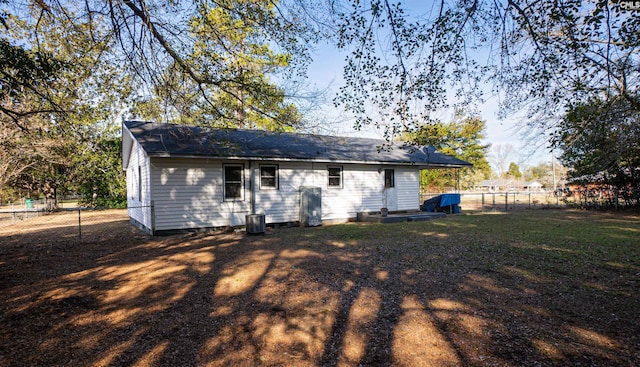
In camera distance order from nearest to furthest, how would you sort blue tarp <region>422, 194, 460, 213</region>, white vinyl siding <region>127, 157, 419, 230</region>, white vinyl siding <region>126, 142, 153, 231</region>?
1. white vinyl siding <region>127, 157, 419, 230</region>
2. white vinyl siding <region>126, 142, 153, 231</region>
3. blue tarp <region>422, 194, 460, 213</region>

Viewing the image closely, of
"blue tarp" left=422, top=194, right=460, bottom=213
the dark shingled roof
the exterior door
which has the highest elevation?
the dark shingled roof

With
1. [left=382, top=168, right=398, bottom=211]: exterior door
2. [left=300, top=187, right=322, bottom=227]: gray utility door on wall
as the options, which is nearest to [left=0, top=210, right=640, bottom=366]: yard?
[left=300, top=187, right=322, bottom=227]: gray utility door on wall

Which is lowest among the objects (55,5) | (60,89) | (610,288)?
(610,288)

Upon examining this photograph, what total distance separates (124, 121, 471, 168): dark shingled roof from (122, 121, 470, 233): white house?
0.11 feet

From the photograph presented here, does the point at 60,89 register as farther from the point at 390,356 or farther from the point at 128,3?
the point at 390,356

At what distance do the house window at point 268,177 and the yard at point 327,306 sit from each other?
14.6ft

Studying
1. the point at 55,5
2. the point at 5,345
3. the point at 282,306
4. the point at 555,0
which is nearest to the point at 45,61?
the point at 55,5

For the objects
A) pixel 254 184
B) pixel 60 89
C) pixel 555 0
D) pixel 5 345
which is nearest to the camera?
pixel 5 345

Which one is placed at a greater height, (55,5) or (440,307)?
(55,5)

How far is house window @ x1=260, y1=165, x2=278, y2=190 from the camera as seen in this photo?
12.6 m

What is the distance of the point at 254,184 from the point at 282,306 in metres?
8.07

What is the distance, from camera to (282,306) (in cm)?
446

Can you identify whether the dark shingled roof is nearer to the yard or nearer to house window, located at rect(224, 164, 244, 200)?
house window, located at rect(224, 164, 244, 200)

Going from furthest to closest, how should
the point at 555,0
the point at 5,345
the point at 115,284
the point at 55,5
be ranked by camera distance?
the point at 55,5 → the point at 115,284 → the point at 555,0 → the point at 5,345
